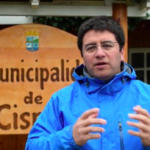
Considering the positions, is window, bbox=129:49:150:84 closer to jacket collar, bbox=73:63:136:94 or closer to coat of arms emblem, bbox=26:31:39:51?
coat of arms emblem, bbox=26:31:39:51

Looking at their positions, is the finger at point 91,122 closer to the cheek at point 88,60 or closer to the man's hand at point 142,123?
the man's hand at point 142,123

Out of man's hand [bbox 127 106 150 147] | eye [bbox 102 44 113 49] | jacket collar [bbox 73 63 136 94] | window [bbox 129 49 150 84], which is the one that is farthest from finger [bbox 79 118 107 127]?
window [bbox 129 49 150 84]

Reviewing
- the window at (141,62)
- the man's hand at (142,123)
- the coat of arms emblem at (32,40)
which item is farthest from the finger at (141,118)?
the window at (141,62)

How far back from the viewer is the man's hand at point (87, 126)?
138 cm

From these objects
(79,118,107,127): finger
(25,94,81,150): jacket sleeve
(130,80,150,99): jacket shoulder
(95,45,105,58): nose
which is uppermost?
(95,45,105,58): nose

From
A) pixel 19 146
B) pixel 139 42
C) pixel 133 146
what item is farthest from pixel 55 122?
pixel 139 42

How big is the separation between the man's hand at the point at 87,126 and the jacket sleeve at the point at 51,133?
0.06 metres

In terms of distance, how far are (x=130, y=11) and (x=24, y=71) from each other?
1.23 meters

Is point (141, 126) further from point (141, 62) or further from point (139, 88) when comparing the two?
point (141, 62)

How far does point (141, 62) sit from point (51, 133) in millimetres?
5452

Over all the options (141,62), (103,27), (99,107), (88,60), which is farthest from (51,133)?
(141,62)

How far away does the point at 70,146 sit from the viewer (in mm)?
1455

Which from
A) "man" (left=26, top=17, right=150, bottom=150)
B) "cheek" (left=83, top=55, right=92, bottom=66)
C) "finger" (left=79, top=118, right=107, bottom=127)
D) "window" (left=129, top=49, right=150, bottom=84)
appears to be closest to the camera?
"finger" (left=79, top=118, right=107, bottom=127)

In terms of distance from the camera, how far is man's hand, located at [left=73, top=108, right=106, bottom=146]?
4.53 feet
